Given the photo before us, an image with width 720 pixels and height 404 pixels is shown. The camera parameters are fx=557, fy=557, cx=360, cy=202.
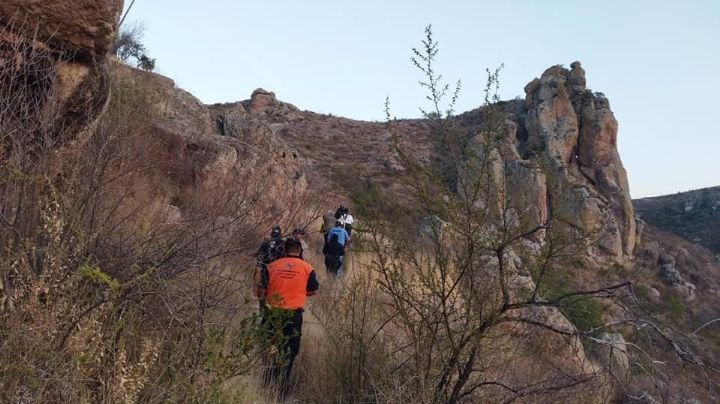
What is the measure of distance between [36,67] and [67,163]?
2.51ft

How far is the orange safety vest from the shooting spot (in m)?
5.23

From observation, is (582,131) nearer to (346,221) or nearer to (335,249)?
(346,221)

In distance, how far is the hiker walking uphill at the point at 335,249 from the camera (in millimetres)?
9859

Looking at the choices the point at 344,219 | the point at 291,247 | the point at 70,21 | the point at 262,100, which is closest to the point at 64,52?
the point at 70,21

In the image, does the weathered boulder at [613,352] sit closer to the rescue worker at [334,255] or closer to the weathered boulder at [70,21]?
the weathered boulder at [70,21]

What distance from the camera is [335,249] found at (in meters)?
9.91

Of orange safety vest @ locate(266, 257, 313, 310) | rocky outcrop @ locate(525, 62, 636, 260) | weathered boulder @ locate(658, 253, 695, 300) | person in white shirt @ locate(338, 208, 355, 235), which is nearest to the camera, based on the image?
orange safety vest @ locate(266, 257, 313, 310)

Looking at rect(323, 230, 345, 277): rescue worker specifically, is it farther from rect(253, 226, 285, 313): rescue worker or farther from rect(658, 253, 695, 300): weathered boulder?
rect(658, 253, 695, 300): weathered boulder

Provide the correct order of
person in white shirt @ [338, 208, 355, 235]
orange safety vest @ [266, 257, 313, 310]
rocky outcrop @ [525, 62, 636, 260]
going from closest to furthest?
1. orange safety vest @ [266, 257, 313, 310]
2. person in white shirt @ [338, 208, 355, 235]
3. rocky outcrop @ [525, 62, 636, 260]

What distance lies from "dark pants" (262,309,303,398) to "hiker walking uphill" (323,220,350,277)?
4522 mm

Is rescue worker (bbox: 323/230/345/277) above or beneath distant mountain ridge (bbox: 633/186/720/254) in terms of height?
beneath

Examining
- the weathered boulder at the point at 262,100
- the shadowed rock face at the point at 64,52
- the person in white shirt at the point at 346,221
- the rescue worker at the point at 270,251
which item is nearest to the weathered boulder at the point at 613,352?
the rescue worker at the point at 270,251

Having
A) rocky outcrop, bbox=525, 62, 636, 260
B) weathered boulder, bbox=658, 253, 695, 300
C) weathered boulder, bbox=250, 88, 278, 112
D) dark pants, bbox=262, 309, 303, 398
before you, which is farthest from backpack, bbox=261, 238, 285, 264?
weathered boulder, bbox=250, 88, 278, 112

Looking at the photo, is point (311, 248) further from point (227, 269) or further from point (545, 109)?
point (545, 109)
